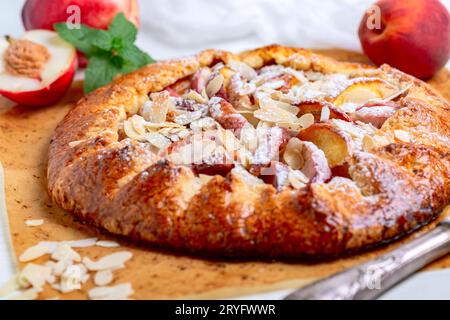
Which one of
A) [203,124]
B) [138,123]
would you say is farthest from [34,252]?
[203,124]

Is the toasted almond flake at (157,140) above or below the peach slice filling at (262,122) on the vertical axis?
below

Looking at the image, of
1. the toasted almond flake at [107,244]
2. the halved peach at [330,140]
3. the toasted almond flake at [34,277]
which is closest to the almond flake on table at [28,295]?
the toasted almond flake at [34,277]

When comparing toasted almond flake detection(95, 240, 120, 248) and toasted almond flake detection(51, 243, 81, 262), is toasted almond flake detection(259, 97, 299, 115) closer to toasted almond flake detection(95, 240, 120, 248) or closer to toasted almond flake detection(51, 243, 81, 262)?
toasted almond flake detection(95, 240, 120, 248)

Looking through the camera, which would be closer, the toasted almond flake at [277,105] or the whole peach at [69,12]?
the toasted almond flake at [277,105]

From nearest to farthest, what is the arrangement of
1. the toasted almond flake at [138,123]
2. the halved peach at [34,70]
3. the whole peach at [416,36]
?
the toasted almond flake at [138,123] → the halved peach at [34,70] → the whole peach at [416,36]

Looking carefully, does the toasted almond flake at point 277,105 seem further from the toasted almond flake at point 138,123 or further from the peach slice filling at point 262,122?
the toasted almond flake at point 138,123

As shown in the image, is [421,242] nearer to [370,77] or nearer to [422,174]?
[422,174]

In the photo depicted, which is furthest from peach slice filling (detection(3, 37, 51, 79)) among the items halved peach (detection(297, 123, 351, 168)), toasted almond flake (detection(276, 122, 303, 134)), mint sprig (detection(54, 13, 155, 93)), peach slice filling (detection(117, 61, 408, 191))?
halved peach (detection(297, 123, 351, 168))

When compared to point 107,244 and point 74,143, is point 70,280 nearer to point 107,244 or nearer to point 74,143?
point 107,244
